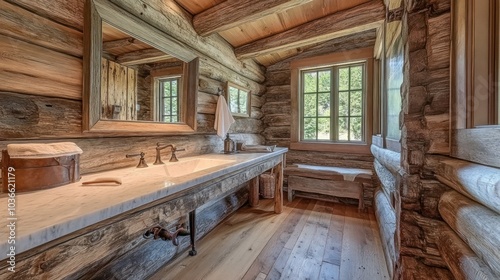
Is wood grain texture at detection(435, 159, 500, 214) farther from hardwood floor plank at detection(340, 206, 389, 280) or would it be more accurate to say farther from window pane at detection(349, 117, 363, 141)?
window pane at detection(349, 117, 363, 141)

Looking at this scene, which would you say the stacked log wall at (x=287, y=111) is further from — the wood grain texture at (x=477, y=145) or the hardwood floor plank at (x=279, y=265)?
the wood grain texture at (x=477, y=145)

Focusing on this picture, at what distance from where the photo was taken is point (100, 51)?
127 cm

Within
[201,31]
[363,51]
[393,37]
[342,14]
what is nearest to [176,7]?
[201,31]

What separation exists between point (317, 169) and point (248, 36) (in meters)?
2.13

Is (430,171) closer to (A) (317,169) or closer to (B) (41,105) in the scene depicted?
(A) (317,169)

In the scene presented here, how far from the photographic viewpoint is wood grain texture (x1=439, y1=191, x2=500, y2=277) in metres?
0.68

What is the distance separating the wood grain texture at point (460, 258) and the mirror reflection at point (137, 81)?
78.9 inches

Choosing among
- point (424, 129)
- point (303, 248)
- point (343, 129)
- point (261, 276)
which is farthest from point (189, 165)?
point (343, 129)

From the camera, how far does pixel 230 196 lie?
8.73ft

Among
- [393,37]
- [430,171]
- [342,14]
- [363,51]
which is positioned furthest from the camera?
[363,51]

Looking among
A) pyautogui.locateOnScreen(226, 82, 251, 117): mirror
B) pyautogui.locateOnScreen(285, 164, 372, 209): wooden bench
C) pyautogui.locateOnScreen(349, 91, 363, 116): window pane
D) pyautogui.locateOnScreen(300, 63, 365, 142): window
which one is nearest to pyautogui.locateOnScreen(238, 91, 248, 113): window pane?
pyautogui.locateOnScreen(226, 82, 251, 117): mirror

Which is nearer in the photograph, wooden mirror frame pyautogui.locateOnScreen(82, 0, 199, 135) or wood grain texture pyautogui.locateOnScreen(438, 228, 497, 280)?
wood grain texture pyautogui.locateOnScreen(438, 228, 497, 280)

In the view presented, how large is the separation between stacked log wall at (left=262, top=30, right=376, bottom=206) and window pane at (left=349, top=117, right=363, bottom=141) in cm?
27

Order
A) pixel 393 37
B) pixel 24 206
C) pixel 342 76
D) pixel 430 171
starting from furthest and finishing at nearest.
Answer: pixel 342 76 < pixel 393 37 < pixel 430 171 < pixel 24 206
